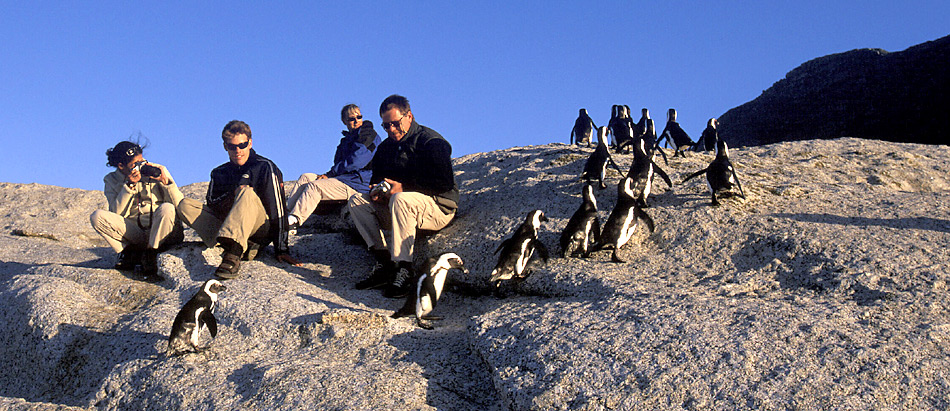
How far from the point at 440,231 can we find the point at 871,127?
44.9ft

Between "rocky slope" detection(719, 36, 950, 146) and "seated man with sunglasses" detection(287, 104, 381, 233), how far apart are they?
13125 millimetres

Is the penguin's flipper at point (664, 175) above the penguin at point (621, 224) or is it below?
above

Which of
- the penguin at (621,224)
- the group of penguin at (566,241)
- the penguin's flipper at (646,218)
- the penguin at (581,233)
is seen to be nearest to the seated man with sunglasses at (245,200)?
the group of penguin at (566,241)

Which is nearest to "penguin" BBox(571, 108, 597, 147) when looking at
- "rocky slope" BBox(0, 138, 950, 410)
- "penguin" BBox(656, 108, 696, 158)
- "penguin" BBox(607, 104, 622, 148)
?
"penguin" BBox(607, 104, 622, 148)

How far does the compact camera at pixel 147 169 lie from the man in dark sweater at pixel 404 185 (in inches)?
67.2

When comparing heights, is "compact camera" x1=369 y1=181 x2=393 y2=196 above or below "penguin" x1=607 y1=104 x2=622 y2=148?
below

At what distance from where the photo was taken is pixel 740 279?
4.48 m

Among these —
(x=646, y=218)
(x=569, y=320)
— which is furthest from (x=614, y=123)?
(x=569, y=320)

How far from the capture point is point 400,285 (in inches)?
204

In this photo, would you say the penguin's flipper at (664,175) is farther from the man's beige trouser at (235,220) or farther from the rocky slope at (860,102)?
the rocky slope at (860,102)

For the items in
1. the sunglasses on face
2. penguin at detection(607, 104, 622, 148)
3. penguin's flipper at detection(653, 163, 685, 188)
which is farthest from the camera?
penguin at detection(607, 104, 622, 148)

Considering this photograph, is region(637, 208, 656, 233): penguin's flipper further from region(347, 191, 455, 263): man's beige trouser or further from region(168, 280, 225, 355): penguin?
region(168, 280, 225, 355): penguin

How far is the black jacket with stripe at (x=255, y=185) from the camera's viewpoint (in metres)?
5.70

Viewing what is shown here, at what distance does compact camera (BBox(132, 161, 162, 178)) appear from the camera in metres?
5.73
